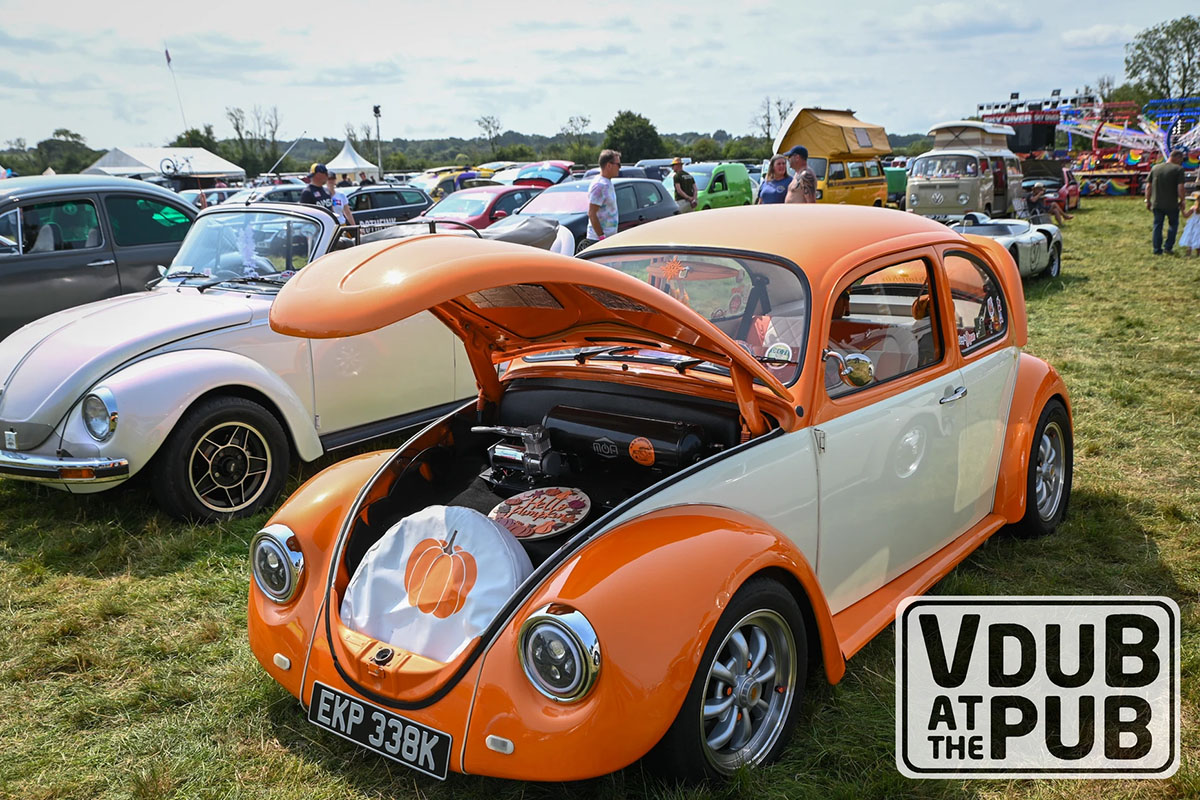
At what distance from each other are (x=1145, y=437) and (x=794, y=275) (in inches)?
163

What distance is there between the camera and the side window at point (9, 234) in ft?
25.2

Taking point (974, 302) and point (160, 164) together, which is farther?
point (160, 164)

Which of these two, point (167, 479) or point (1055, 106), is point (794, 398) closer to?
point (167, 479)

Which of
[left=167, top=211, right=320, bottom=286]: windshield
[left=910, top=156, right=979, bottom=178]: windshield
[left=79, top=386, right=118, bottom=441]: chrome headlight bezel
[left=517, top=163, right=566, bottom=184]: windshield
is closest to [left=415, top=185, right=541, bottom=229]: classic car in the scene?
[left=910, top=156, right=979, bottom=178]: windshield

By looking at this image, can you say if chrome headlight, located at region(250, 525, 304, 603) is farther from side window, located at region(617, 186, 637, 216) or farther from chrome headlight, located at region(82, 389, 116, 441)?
side window, located at region(617, 186, 637, 216)

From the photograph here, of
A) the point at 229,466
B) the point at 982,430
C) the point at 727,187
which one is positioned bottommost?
the point at 229,466

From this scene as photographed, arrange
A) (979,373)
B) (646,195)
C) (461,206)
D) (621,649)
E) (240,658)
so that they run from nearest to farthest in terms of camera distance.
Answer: (621,649)
(240,658)
(979,373)
(646,195)
(461,206)

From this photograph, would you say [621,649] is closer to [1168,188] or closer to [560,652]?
[560,652]

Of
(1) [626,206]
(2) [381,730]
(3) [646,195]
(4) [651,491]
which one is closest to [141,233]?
(2) [381,730]

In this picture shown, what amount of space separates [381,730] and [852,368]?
2025mm

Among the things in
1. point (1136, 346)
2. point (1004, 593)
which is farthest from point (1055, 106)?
point (1004, 593)

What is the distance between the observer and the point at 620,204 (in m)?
14.5

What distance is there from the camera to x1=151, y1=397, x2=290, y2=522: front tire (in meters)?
4.85

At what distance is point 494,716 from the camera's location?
238cm
